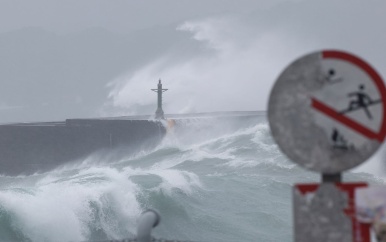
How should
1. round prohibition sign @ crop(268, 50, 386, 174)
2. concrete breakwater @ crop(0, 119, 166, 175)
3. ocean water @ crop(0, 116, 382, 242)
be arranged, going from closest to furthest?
round prohibition sign @ crop(268, 50, 386, 174) → ocean water @ crop(0, 116, 382, 242) → concrete breakwater @ crop(0, 119, 166, 175)

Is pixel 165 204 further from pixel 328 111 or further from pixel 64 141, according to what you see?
pixel 64 141

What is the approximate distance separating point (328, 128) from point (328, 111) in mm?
68

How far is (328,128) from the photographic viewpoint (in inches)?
120

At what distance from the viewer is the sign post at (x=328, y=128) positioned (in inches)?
119

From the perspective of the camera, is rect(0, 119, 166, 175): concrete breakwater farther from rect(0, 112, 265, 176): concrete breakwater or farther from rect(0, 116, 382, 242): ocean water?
rect(0, 116, 382, 242): ocean water

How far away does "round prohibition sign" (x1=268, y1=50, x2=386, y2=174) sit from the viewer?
3031 millimetres

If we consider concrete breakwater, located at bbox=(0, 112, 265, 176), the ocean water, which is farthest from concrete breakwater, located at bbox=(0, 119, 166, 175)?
the ocean water

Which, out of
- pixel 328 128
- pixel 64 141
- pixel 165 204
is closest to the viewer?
pixel 328 128

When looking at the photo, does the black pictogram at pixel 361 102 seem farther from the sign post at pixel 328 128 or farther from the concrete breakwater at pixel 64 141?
the concrete breakwater at pixel 64 141

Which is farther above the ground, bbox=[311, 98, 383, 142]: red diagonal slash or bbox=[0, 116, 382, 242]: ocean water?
bbox=[311, 98, 383, 142]: red diagonal slash

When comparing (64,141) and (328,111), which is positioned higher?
(328,111)

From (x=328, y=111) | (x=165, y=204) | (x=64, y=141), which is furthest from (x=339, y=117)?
(x=64, y=141)

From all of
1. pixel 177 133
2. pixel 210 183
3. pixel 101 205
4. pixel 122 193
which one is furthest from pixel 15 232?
pixel 177 133

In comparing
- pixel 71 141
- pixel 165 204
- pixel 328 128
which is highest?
pixel 328 128
